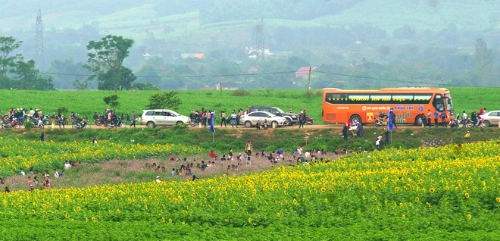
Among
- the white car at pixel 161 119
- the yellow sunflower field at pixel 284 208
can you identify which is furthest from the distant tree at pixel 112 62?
the yellow sunflower field at pixel 284 208

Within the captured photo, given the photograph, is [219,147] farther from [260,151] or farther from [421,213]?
[421,213]

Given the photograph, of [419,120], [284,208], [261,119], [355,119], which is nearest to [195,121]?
[261,119]

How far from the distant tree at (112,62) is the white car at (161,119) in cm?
5567

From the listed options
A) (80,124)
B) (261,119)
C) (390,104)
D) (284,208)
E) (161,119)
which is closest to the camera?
(284,208)

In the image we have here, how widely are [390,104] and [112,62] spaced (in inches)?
2942

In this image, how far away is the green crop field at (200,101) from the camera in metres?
90.9

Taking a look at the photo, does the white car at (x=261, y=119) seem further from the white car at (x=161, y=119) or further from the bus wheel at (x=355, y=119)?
the bus wheel at (x=355, y=119)

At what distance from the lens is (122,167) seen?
2221 inches

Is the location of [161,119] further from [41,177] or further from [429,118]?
[429,118]

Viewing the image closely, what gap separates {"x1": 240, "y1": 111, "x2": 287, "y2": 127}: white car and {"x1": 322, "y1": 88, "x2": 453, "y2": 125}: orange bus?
4444 mm

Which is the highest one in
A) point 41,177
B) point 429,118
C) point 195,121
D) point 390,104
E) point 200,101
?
point 200,101

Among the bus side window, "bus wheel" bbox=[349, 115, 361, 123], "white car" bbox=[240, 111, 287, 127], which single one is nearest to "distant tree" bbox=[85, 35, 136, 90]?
"white car" bbox=[240, 111, 287, 127]

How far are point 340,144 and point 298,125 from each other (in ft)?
29.9

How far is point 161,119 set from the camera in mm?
72562
